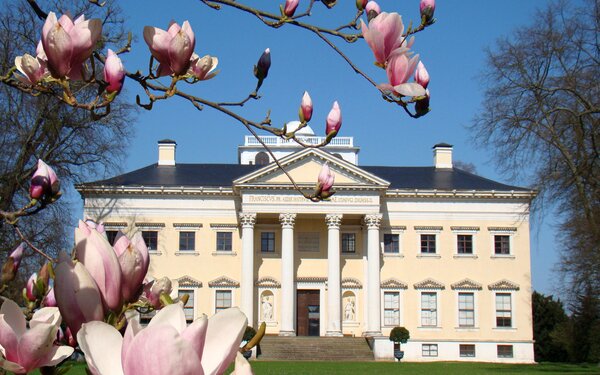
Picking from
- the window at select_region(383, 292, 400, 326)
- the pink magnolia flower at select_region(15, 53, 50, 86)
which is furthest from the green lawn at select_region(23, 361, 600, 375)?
the pink magnolia flower at select_region(15, 53, 50, 86)

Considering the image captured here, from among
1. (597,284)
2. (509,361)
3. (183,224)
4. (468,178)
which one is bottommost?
(509,361)

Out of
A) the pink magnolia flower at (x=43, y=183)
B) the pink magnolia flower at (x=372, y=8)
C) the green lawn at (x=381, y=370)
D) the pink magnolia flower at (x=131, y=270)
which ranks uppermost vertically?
the pink magnolia flower at (x=372, y=8)

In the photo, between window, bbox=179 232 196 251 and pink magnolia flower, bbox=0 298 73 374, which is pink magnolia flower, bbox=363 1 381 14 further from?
window, bbox=179 232 196 251

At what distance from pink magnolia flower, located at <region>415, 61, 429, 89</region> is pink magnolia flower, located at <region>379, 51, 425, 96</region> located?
0.12 metres

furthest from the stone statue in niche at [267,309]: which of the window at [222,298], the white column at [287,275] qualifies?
the window at [222,298]

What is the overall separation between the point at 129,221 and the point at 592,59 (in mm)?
25634

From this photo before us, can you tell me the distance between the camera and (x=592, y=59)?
2636 cm

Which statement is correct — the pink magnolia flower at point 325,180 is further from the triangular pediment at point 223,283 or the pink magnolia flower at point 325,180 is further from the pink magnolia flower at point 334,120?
the triangular pediment at point 223,283

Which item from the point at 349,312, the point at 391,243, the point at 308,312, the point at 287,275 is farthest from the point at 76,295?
the point at 391,243

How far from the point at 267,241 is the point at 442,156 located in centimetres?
1257

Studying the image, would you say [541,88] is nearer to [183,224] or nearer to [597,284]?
[597,284]

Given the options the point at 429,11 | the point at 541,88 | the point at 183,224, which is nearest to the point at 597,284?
the point at 541,88

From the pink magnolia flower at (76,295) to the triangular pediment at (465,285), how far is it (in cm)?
4321

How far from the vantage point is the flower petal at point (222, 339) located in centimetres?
121
